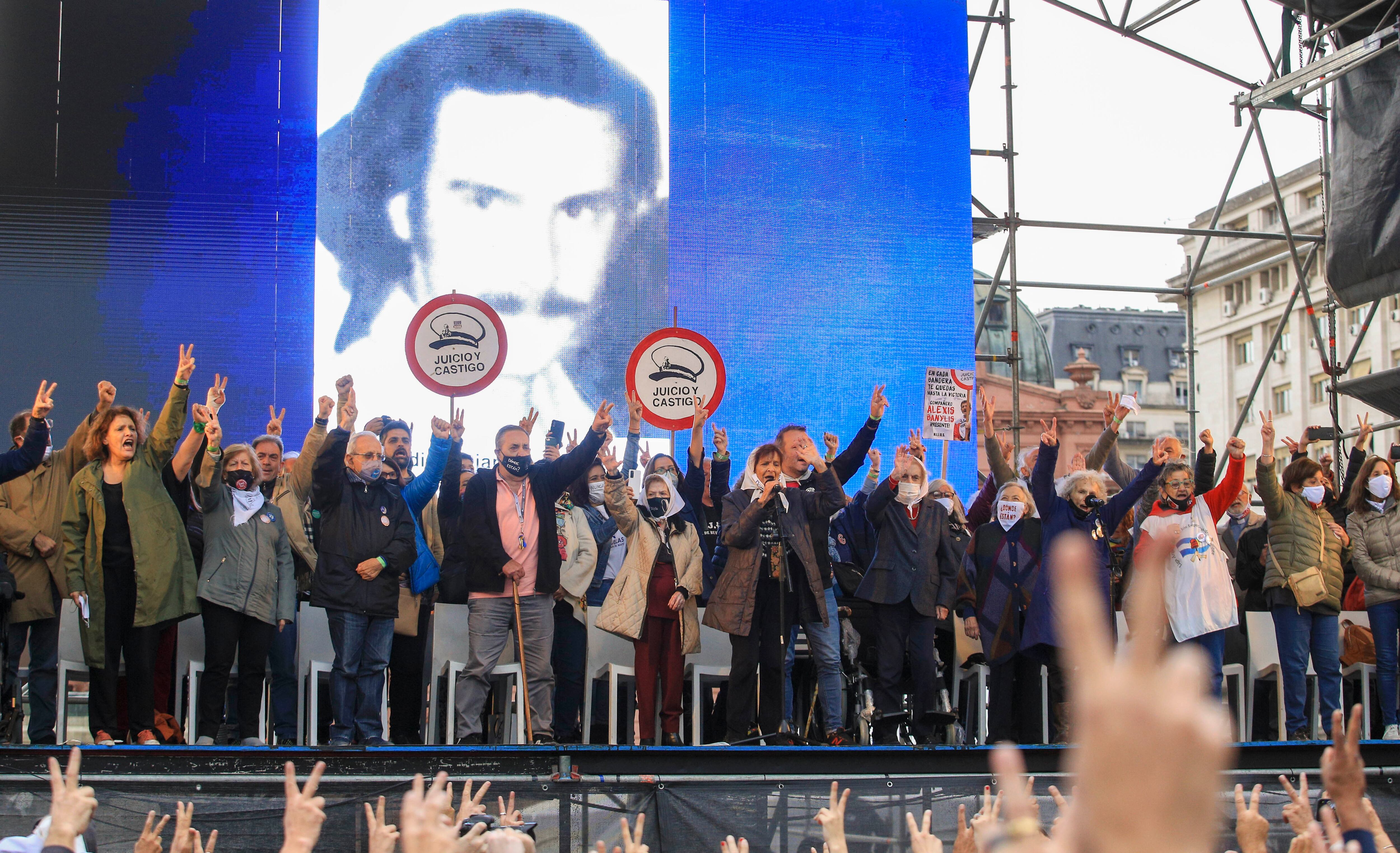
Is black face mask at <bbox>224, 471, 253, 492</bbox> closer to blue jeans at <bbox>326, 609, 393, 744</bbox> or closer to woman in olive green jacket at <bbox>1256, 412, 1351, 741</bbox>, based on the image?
blue jeans at <bbox>326, 609, 393, 744</bbox>

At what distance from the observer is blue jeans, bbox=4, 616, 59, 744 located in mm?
6062

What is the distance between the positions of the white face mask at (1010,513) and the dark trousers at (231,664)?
12.0ft

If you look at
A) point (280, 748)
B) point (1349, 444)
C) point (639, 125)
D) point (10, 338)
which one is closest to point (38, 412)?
point (280, 748)

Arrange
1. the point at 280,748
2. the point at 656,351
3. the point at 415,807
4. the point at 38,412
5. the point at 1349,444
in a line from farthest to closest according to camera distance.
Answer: the point at 1349,444
the point at 656,351
the point at 38,412
the point at 280,748
the point at 415,807

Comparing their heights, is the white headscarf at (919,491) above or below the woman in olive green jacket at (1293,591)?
above

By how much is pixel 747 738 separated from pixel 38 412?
11.5 ft

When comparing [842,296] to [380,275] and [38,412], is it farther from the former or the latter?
[38,412]

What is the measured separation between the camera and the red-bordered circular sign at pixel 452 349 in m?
7.24

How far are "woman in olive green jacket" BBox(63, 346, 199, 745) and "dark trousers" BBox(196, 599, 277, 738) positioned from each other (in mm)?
126

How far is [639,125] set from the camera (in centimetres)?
1017

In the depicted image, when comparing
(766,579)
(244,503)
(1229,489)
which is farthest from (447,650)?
(1229,489)

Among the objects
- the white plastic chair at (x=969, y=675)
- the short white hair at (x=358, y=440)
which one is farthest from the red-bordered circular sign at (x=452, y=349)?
the white plastic chair at (x=969, y=675)

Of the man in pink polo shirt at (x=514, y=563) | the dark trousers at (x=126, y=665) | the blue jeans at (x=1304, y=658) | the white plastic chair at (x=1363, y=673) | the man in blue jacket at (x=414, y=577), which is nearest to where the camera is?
the dark trousers at (x=126, y=665)

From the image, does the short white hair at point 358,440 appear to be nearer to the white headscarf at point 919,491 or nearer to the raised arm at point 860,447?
the raised arm at point 860,447
